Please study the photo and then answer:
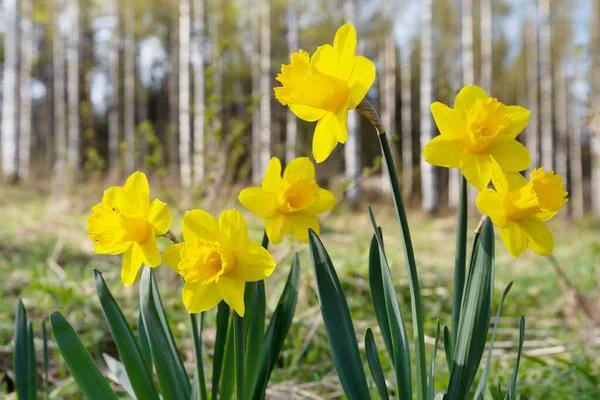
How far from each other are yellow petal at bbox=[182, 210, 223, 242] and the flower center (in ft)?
0.92

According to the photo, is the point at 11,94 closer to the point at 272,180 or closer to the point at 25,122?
the point at 25,122

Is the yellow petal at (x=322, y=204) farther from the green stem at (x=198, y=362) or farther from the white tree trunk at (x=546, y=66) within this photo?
the white tree trunk at (x=546, y=66)

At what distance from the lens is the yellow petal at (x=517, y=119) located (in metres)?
0.54

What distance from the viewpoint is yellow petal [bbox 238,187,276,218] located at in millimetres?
571

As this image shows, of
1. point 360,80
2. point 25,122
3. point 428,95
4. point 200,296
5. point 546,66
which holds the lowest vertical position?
point 200,296

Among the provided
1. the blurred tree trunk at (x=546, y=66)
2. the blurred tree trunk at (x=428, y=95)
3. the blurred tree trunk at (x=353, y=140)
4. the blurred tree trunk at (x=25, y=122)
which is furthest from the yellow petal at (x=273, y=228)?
the blurred tree trunk at (x=546, y=66)

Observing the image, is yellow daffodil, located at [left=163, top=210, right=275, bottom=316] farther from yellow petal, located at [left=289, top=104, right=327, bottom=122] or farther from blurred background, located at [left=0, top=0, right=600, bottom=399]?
blurred background, located at [left=0, top=0, right=600, bottom=399]

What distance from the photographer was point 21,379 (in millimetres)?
667

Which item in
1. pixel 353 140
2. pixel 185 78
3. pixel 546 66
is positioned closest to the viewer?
pixel 353 140

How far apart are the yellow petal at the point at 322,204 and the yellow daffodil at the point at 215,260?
3.7 inches

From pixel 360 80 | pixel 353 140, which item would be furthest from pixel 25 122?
pixel 360 80

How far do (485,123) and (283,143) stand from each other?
298cm

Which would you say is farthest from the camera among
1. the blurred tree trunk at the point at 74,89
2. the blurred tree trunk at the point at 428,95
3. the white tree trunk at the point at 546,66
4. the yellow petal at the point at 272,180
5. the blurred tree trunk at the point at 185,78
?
the white tree trunk at the point at 546,66

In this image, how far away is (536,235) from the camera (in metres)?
0.54
